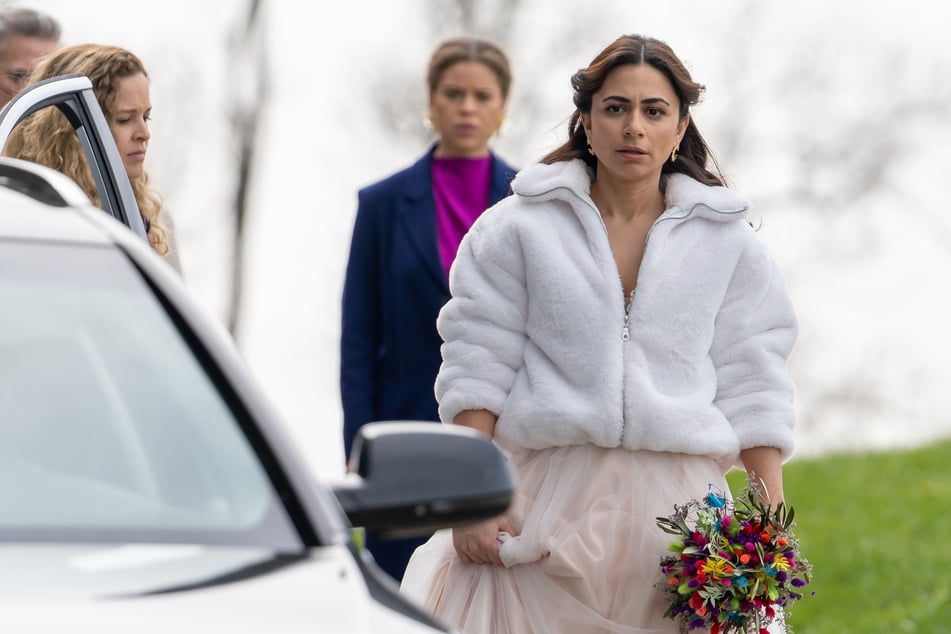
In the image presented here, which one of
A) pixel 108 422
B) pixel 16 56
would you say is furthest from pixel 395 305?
pixel 108 422

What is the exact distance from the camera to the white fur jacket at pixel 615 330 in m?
4.76

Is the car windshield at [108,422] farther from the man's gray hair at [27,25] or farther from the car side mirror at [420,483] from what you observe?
the man's gray hair at [27,25]

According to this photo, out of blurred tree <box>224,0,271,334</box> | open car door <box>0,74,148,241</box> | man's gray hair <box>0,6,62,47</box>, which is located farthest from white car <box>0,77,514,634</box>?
blurred tree <box>224,0,271,334</box>

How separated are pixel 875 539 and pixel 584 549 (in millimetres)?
8975

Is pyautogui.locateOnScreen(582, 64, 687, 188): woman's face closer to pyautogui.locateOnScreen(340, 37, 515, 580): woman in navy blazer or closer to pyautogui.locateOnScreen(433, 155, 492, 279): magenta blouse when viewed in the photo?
pyautogui.locateOnScreen(340, 37, 515, 580): woman in navy blazer

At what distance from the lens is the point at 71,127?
17.3ft

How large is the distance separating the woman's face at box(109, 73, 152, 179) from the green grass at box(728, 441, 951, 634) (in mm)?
6715

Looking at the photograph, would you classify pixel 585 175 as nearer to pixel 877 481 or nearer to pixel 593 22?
pixel 877 481

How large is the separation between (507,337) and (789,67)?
19509mm

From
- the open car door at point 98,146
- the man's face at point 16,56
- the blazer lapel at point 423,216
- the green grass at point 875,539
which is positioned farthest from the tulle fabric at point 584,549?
the green grass at point 875,539

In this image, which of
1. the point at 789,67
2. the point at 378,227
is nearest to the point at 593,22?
the point at 789,67

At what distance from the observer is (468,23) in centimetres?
2189

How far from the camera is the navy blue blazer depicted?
269 inches

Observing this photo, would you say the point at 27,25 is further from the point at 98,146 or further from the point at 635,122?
the point at 635,122
